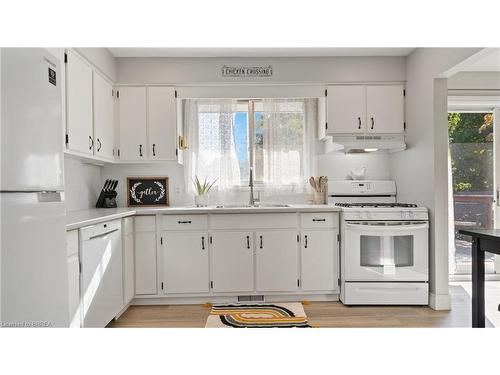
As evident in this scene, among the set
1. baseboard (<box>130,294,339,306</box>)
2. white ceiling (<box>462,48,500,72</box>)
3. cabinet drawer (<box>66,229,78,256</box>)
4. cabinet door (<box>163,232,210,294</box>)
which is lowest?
baseboard (<box>130,294,339,306</box>)

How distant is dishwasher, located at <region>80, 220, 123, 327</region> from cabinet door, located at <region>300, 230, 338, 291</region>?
169cm

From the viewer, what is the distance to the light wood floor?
290 centimetres

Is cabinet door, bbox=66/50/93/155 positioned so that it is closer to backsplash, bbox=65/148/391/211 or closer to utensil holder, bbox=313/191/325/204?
backsplash, bbox=65/148/391/211

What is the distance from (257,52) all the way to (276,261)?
6.99 ft

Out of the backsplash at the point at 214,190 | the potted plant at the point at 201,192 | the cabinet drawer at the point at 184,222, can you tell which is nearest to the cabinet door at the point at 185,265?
the cabinet drawer at the point at 184,222

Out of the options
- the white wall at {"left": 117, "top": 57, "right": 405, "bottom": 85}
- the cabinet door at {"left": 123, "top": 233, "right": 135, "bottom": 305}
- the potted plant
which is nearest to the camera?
the cabinet door at {"left": 123, "top": 233, "right": 135, "bottom": 305}

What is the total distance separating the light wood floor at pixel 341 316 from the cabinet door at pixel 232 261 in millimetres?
311

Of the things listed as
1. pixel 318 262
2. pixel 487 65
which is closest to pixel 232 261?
pixel 318 262

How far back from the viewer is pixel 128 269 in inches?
126

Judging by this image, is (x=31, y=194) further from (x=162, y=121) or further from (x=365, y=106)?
(x=365, y=106)

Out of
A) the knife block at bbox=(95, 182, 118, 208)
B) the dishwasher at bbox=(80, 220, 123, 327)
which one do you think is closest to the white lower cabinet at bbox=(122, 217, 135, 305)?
the dishwasher at bbox=(80, 220, 123, 327)

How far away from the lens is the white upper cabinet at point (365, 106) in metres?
3.74

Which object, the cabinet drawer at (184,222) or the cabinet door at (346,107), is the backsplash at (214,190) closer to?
the cabinet door at (346,107)
